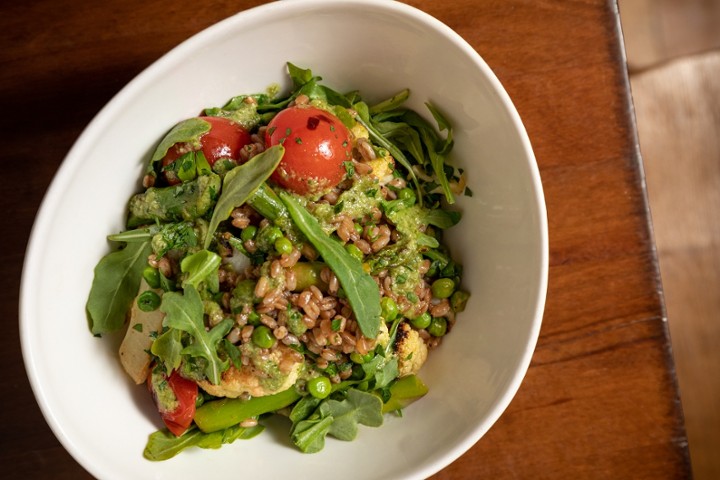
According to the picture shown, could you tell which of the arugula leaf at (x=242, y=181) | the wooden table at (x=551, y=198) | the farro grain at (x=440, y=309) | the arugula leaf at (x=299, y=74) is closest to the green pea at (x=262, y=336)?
the arugula leaf at (x=242, y=181)

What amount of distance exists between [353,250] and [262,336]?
275 millimetres

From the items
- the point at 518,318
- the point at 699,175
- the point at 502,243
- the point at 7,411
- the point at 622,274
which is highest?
the point at 502,243

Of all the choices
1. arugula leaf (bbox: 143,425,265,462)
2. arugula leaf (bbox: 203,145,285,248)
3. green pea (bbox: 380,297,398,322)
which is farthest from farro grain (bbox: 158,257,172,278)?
green pea (bbox: 380,297,398,322)

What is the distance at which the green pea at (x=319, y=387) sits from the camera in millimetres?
1556

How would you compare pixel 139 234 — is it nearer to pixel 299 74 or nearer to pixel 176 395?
pixel 176 395

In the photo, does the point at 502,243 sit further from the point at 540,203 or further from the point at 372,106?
the point at 372,106

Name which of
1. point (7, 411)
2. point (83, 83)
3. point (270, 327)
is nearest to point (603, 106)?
point (270, 327)

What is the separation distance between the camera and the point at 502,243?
1632 mm

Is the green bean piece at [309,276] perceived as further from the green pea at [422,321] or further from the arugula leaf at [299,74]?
the arugula leaf at [299,74]

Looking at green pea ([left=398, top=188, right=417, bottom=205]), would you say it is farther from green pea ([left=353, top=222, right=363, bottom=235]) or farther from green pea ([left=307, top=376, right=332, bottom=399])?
green pea ([left=307, top=376, right=332, bottom=399])

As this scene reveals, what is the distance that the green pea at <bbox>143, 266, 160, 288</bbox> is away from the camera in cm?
153

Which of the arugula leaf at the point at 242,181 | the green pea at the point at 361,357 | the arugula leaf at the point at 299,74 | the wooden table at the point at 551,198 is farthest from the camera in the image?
the wooden table at the point at 551,198

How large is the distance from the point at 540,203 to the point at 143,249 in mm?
908

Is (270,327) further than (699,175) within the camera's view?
No
